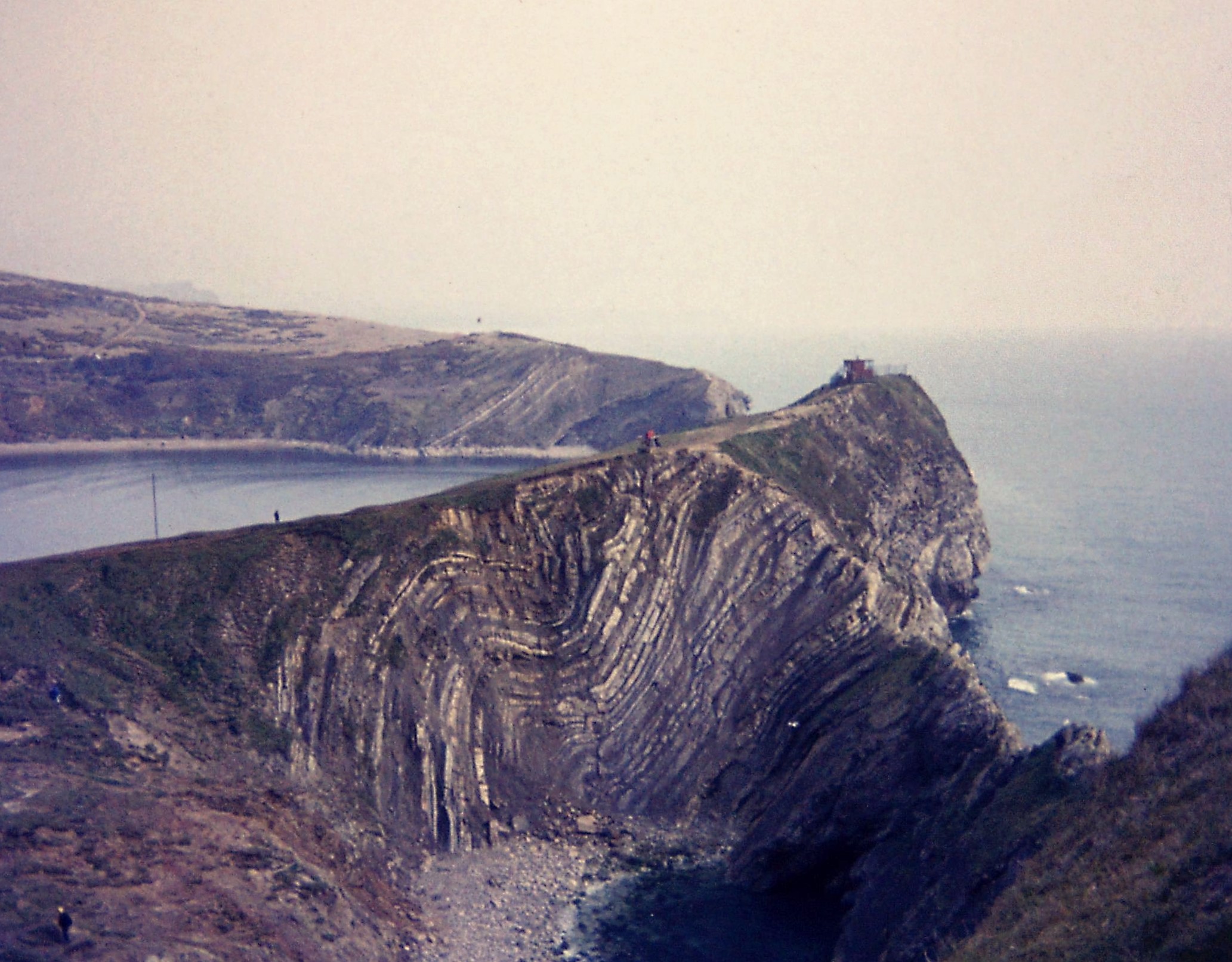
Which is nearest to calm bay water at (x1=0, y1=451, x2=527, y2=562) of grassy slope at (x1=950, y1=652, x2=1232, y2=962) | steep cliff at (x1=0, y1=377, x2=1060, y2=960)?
steep cliff at (x1=0, y1=377, x2=1060, y2=960)

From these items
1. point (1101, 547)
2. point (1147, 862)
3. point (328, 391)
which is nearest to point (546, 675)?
point (1147, 862)

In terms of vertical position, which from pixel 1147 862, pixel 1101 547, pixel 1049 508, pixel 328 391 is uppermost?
pixel 328 391

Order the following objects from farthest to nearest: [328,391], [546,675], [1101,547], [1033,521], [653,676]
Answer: [328,391] < [1033,521] < [1101,547] < [653,676] < [546,675]

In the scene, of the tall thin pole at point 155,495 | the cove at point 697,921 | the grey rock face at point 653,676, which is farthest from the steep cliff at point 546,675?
the tall thin pole at point 155,495

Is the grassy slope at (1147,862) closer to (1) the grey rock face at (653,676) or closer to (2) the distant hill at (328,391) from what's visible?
(1) the grey rock face at (653,676)

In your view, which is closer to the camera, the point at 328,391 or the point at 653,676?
the point at 653,676

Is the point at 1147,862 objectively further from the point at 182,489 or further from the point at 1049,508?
the point at 182,489
